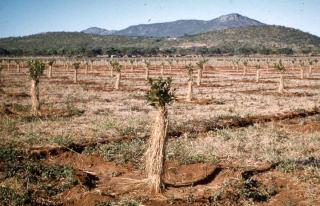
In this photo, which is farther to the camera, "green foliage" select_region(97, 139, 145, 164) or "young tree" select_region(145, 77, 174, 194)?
"green foliage" select_region(97, 139, 145, 164)

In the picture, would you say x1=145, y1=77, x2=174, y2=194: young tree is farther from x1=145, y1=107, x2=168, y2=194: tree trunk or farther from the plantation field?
the plantation field

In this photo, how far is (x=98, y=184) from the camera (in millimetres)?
12156

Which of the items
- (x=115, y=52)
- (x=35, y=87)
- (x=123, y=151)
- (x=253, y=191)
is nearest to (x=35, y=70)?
(x=35, y=87)

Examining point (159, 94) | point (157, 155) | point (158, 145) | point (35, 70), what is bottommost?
point (157, 155)

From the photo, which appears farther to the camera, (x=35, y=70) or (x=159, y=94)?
(x=35, y=70)

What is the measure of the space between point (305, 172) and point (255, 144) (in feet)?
15.6

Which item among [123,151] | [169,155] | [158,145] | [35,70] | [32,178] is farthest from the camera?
[35,70]

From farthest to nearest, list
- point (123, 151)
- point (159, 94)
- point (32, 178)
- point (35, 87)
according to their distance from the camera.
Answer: point (35, 87) < point (123, 151) < point (32, 178) < point (159, 94)

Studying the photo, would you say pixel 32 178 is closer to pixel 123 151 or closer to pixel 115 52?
pixel 123 151

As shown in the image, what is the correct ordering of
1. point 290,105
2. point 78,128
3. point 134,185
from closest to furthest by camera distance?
point 134,185, point 78,128, point 290,105

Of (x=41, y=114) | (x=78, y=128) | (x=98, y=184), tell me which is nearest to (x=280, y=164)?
(x=98, y=184)

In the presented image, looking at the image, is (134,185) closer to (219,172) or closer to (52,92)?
(219,172)

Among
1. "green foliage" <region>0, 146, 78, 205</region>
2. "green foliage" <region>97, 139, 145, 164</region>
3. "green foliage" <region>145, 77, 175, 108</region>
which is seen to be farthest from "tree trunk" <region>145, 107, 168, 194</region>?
"green foliage" <region>97, 139, 145, 164</region>

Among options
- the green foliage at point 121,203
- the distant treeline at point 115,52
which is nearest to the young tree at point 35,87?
the green foliage at point 121,203
